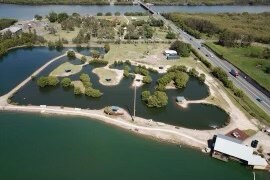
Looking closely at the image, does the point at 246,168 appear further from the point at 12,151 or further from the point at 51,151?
the point at 12,151

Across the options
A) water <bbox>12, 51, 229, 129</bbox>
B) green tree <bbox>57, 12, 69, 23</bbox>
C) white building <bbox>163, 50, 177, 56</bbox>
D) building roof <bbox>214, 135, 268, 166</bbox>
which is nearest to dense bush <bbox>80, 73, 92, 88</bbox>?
water <bbox>12, 51, 229, 129</bbox>

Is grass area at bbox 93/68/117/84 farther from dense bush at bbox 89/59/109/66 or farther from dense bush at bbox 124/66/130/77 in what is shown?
dense bush at bbox 89/59/109/66

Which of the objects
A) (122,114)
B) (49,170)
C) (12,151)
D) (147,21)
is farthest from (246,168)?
(147,21)

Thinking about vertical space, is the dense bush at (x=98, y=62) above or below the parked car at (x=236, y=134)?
above

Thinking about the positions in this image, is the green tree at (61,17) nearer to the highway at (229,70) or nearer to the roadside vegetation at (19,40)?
the roadside vegetation at (19,40)

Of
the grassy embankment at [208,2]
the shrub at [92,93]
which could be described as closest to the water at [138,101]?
the shrub at [92,93]

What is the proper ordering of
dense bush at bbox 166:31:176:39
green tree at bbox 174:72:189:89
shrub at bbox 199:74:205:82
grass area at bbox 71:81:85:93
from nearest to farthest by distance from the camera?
1. grass area at bbox 71:81:85:93
2. green tree at bbox 174:72:189:89
3. shrub at bbox 199:74:205:82
4. dense bush at bbox 166:31:176:39
